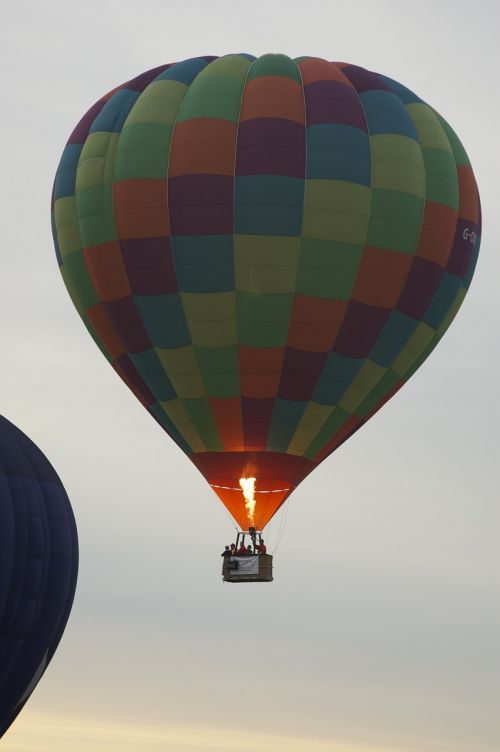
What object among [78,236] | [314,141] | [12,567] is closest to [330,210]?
[314,141]

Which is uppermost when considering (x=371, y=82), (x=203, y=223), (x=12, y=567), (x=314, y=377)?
(x=371, y=82)

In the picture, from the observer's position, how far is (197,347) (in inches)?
1374

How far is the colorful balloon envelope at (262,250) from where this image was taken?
34469mm

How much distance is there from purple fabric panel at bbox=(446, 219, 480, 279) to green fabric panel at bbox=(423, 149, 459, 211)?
0.42 m

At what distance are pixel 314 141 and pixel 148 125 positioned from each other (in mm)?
2630

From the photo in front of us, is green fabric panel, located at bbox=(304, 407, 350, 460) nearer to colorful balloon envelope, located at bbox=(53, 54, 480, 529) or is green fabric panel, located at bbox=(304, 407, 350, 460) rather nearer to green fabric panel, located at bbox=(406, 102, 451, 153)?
colorful balloon envelope, located at bbox=(53, 54, 480, 529)

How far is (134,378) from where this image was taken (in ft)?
118

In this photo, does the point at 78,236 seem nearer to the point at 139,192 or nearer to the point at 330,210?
the point at 139,192

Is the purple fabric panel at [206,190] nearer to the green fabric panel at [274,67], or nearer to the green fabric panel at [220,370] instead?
the green fabric panel at [274,67]

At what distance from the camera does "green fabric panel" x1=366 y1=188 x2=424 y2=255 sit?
34.7 m

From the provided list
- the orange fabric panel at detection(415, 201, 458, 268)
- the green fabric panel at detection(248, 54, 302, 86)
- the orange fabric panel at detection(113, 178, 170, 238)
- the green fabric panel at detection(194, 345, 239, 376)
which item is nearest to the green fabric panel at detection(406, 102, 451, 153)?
the orange fabric panel at detection(415, 201, 458, 268)

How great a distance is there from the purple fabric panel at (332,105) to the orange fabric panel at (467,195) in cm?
216


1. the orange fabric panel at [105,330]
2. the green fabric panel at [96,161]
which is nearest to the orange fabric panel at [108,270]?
the orange fabric panel at [105,330]

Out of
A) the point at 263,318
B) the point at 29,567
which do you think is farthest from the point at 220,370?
the point at 29,567
